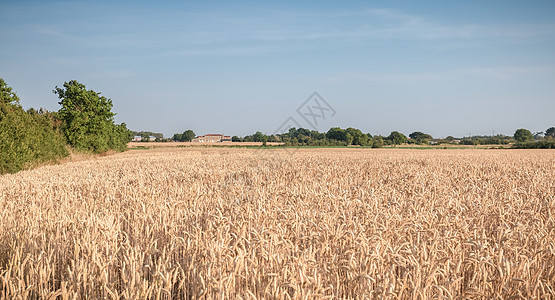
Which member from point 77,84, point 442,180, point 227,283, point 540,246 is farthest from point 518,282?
point 77,84

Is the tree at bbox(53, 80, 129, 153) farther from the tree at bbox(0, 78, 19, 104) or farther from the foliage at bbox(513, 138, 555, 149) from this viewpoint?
the foliage at bbox(513, 138, 555, 149)

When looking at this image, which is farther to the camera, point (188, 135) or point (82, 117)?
point (188, 135)

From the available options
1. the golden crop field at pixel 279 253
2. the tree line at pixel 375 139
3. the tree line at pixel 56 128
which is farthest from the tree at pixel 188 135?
the golden crop field at pixel 279 253

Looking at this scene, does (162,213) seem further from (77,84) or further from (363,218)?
(77,84)

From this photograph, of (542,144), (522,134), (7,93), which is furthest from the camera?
(522,134)

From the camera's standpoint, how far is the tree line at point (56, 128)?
17250 millimetres

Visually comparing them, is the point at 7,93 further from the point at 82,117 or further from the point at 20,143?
the point at 20,143

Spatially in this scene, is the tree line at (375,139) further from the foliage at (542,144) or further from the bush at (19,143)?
the bush at (19,143)

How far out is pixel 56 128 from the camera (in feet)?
119

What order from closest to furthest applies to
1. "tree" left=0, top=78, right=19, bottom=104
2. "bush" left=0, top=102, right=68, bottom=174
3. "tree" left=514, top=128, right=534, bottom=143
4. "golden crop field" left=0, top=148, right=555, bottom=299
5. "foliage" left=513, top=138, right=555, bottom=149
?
"golden crop field" left=0, top=148, right=555, bottom=299
"bush" left=0, top=102, right=68, bottom=174
"tree" left=0, top=78, right=19, bottom=104
"foliage" left=513, top=138, right=555, bottom=149
"tree" left=514, top=128, right=534, bottom=143

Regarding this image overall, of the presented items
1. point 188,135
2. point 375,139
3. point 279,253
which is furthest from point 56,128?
point 188,135

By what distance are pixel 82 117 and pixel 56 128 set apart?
168 inches

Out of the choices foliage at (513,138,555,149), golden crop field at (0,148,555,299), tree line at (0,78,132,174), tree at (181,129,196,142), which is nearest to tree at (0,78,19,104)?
tree line at (0,78,132,174)

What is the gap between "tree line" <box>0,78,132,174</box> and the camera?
17.2m
